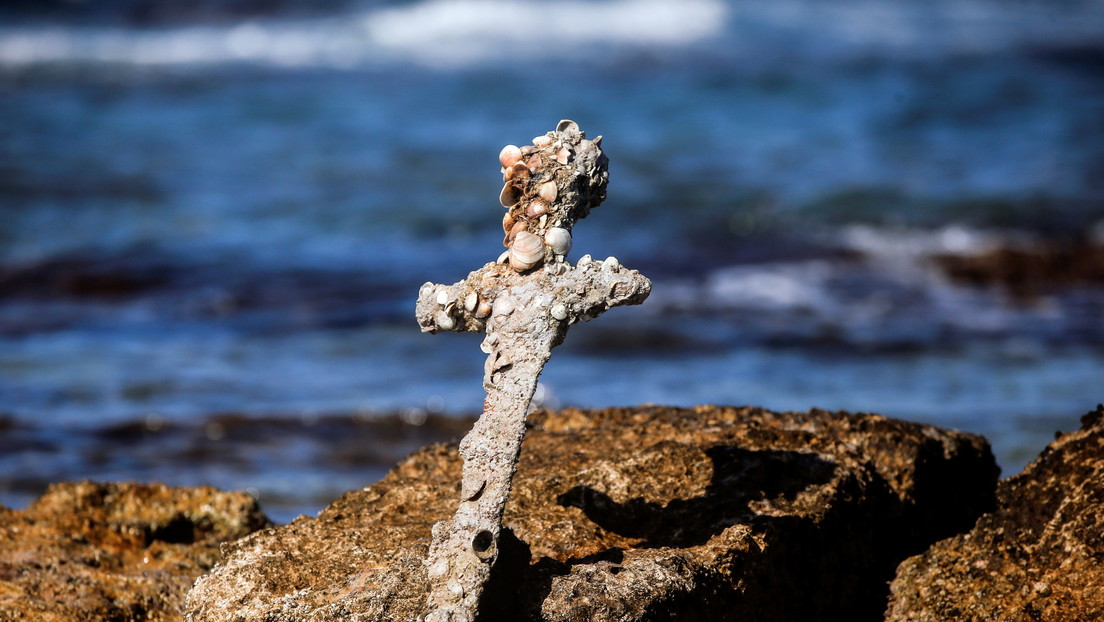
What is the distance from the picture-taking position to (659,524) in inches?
124

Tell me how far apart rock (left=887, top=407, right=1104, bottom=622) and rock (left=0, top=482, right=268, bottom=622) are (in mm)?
2228

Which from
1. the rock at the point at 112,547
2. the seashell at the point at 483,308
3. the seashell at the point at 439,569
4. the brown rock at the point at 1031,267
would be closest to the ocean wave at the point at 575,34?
the brown rock at the point at 1031,267

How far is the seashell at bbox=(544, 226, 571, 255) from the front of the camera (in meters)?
2.61

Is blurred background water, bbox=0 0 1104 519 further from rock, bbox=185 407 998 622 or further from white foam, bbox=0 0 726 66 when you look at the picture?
rock, bbox=185 407 998 622

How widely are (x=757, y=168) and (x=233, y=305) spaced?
8638mm

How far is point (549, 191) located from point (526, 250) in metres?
0.15

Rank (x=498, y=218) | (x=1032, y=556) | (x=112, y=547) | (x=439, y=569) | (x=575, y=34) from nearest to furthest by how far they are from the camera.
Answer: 1. (x=439, y=569)
2. (x=1032, y=556)
3. (x=112, y=547)
4. (x=498, y=218)
5. (x=575, y=34)

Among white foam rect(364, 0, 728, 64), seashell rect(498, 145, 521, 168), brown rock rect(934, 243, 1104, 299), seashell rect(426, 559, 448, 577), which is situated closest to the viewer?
seashell rect(426, 559, 448, 577)

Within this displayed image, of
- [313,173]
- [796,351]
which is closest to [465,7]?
[313,173]

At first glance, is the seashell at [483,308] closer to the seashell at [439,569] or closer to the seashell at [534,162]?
the seashell at [534,162]

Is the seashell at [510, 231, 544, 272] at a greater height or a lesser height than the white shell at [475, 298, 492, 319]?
greater

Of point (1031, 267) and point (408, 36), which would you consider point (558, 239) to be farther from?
point (408, 36)

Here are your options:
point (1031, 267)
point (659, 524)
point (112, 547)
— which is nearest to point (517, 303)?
point (659, 524)

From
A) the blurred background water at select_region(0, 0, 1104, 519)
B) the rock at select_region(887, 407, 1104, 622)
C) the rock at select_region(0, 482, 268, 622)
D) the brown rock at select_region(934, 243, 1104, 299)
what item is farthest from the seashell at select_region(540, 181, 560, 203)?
the brown rock at select_region(934, 243, 1104, 299)
